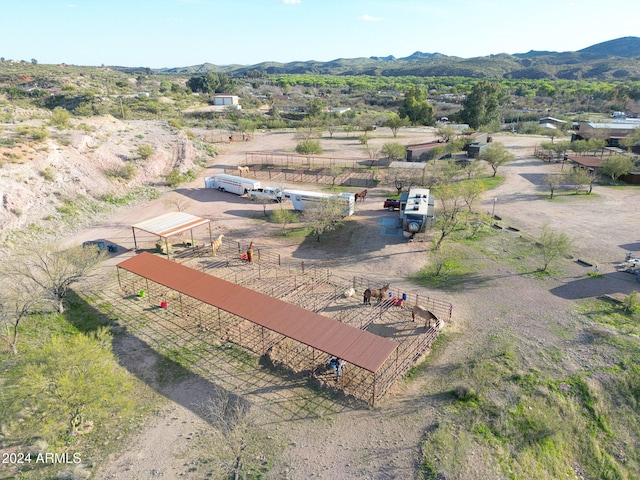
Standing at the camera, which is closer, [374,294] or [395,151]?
[374,294]

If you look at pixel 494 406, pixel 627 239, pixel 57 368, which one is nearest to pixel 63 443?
pixel 57 368

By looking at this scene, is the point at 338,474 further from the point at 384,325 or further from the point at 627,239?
the point at 627,239

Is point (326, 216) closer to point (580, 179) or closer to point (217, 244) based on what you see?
point (217, 244)

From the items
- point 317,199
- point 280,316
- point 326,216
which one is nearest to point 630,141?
point 317,199

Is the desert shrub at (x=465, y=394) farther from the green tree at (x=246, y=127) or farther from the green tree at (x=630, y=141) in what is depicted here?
the green tree at (x=246, y=127)

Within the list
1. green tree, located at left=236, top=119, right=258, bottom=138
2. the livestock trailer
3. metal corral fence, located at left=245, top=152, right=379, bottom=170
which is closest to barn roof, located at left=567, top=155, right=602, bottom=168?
metal corral fence, located at left=245, top=152, right=379, bottom=170

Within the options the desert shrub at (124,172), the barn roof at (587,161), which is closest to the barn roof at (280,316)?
the desert shrub at (124,172)

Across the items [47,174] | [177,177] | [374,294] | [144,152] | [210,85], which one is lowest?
[374,294]
